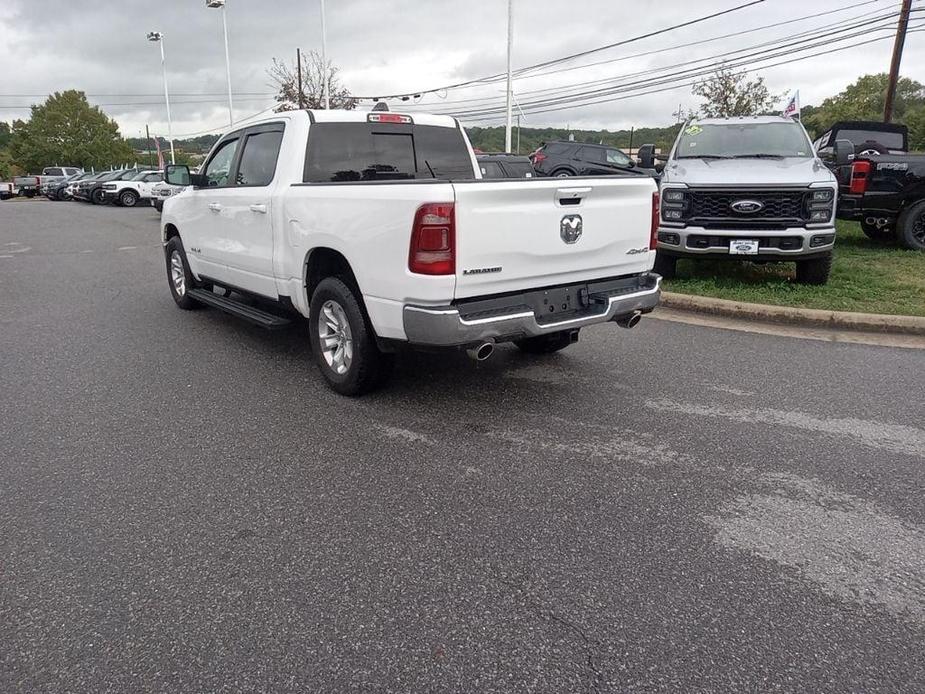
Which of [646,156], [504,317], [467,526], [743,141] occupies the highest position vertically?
[743,141]

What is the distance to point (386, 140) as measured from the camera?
5707 mm

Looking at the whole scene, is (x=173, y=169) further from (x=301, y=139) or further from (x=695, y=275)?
(x=695, y=275)

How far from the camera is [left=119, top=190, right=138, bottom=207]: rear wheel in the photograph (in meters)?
29.3

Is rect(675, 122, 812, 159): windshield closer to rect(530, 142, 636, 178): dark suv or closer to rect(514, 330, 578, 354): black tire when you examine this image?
rect(514, 330, 578, 354): black tire

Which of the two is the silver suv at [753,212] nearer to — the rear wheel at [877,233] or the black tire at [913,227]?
the black tire at [913,227]

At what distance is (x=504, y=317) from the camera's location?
4215 mm

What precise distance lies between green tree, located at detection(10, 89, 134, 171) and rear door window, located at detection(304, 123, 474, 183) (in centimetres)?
8774

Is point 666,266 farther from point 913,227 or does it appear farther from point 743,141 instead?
point 913,227

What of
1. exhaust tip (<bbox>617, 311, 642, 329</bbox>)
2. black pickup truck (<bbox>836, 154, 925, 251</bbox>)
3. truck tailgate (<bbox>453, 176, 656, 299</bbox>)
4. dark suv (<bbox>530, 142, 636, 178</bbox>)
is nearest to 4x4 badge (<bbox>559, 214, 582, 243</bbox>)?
truck tailgate (<bbox>453, 176, 656, 299</bbox>)

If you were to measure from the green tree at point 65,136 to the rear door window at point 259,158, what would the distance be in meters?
87.0

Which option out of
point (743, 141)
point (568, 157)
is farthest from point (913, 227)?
point (568, 157)

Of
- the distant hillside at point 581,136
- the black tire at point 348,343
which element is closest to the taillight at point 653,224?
the black tire at point 348,343

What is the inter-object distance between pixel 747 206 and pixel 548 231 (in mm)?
4512

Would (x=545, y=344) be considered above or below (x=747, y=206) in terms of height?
below
